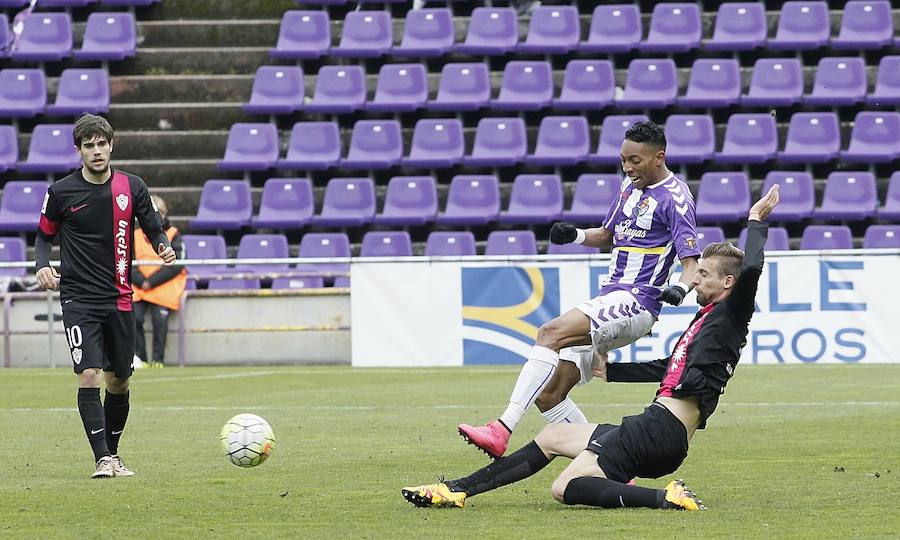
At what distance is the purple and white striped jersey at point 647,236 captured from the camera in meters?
8.16

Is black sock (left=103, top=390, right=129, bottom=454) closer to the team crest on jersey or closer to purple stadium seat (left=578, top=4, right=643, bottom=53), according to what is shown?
the team crest on jersey

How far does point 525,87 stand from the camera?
21.7 meters

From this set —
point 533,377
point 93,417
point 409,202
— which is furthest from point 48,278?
point 409,202

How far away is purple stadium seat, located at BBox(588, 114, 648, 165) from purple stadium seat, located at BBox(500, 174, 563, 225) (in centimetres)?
69

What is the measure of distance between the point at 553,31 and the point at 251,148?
15.2 ft

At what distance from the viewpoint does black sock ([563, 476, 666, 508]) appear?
22.0ft

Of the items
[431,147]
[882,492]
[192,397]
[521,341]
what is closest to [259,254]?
[431,147]

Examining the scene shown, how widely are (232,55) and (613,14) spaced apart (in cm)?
580

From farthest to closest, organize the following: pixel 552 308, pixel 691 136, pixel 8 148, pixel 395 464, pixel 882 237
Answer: pixel 8 148, pixel 691 136, pixel 882 237, pixel 552 308, pixel 395 464

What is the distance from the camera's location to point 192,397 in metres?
14.2

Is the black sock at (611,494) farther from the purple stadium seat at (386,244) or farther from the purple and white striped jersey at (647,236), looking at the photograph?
the purple stadium seat at (386,244)

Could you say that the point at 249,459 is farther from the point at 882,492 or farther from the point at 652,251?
the point at 882,492

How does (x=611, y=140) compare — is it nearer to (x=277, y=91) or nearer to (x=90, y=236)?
(x=277, y=91)

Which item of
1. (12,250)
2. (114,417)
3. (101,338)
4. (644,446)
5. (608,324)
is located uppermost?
(608,324)
